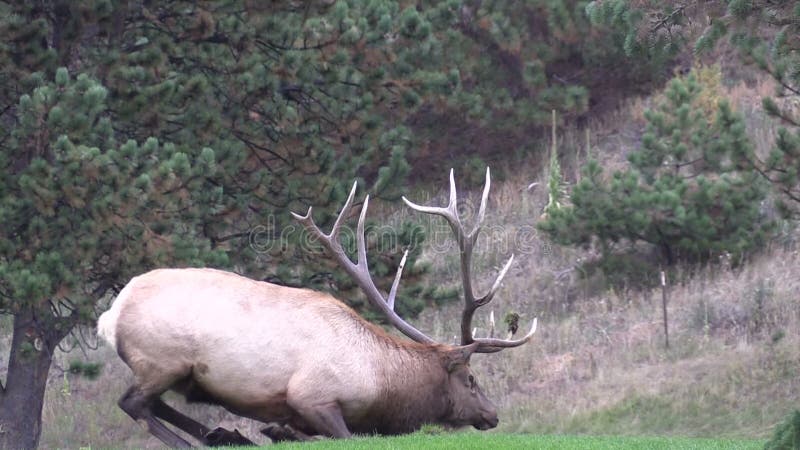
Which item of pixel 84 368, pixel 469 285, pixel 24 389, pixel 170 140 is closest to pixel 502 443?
pixel 469 285

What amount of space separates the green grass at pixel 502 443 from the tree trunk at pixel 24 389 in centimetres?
468

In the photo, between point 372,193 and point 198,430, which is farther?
point 372,193

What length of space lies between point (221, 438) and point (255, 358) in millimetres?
849

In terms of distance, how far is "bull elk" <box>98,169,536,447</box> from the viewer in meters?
9.48

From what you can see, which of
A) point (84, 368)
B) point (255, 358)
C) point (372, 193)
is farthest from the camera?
point (372, 193)

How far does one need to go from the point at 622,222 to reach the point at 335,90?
549 centimetres

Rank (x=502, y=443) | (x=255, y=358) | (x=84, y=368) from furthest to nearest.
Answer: (x=84, y=368) < (x=255, y=358) < (x=502, y=443)

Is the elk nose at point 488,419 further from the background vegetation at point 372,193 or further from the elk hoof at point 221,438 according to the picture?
the background vegetation at point 372,193

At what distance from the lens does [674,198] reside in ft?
55.1

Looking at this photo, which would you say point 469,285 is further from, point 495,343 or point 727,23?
point 727,23

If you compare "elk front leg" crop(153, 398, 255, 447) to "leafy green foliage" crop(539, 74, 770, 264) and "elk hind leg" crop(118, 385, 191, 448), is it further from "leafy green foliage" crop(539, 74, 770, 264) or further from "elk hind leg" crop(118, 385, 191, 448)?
"leafy green foliage" crop(539, 74, 770, 264)

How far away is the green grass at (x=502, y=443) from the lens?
339 inches

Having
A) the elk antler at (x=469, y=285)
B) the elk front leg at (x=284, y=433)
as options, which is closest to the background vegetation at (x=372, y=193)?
the elk antler at (x=469, y=285)

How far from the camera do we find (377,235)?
46.4 feet
